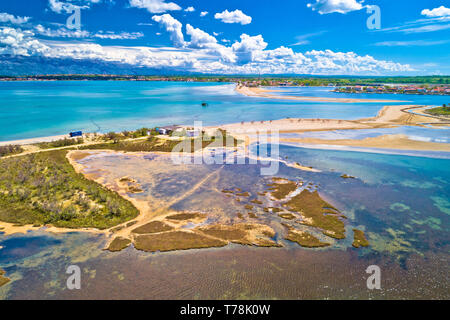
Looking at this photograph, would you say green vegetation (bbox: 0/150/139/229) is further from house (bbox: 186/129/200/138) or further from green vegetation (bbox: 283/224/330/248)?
house (bbox: 186/129/200/138)

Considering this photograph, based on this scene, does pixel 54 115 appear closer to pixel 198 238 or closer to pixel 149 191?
pixel 149 191

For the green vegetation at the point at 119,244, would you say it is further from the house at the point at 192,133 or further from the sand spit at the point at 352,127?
the house at the point at 192,133

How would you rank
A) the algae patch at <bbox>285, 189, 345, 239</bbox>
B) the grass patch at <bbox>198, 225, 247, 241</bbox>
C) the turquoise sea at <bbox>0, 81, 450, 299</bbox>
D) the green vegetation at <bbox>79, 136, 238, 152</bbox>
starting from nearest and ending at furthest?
the turquoise sea at <bbox>0, 81, 450, 299</bbox> < the grass patch at <bbox>198, 225, 247, 241</bbox> < the algae patch at <bbox>285, 189, 345, 239</bbox> < the green vegetation at <bbox>79, 136, 238, 152</bbox>

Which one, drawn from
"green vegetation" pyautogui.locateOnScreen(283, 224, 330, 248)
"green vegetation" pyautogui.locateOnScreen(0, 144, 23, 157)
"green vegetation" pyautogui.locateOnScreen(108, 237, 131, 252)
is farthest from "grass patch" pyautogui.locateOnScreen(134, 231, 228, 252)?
"green vegetation" pyautogui.locateOnScreen(0, 144, 23, 157)

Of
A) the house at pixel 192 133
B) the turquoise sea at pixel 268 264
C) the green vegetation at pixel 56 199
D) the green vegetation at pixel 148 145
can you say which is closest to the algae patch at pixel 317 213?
the turquoise sea at pixel 268 264

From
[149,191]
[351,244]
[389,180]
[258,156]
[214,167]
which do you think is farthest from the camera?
[258,156]

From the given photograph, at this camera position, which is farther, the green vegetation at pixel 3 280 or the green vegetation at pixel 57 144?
the green vegetation at pixel 57 144
